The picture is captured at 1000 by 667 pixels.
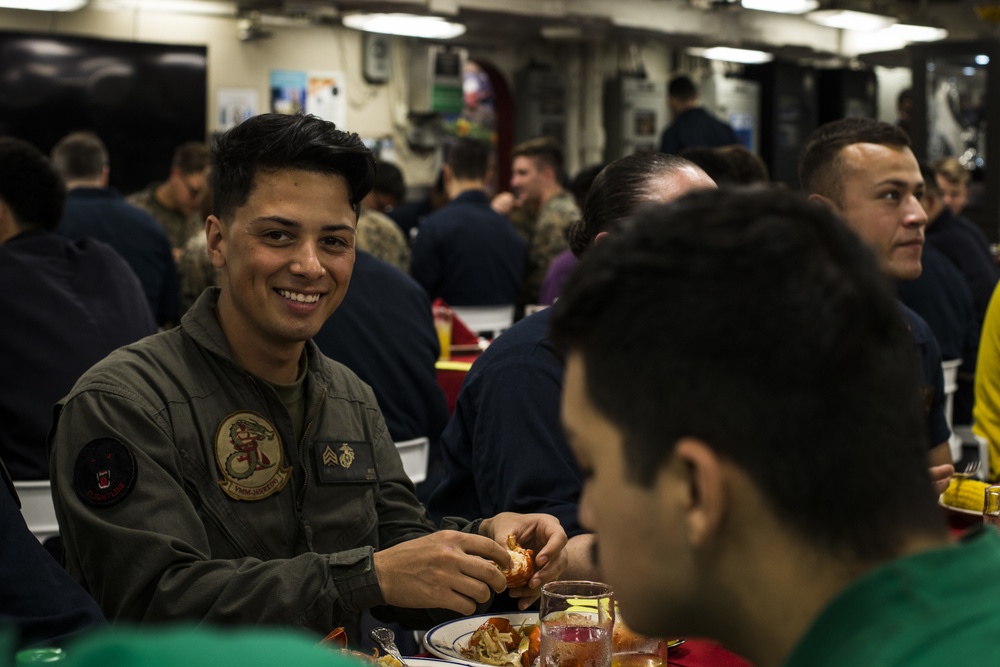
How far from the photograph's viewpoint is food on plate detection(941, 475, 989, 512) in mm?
2779

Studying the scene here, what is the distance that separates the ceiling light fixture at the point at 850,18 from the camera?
534 inches

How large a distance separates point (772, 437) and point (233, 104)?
11.2 metres

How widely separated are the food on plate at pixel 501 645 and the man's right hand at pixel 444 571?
0.16 ft

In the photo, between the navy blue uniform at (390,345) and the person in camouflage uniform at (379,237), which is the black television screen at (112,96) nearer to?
the person in camouflage uniform at (379,237)

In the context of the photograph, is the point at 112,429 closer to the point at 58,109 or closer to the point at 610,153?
the point at 58,109

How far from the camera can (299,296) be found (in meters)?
2.30

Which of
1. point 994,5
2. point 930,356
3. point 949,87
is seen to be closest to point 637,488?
point 930,356

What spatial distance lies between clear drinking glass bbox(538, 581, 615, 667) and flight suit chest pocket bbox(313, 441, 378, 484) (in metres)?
0.65

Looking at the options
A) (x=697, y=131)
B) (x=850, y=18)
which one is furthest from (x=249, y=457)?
(x=850, y=18)

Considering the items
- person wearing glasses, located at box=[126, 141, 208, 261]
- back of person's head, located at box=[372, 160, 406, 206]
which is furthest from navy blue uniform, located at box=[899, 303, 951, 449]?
back of person's head, located at box=[372, 160, 406, 206]

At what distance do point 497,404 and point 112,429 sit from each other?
2.42ft

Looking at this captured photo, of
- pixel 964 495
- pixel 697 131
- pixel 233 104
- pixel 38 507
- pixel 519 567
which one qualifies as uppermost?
pixel 233 104

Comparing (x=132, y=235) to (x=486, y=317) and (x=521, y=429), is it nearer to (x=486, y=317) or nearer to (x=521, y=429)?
(x=486, y=317)

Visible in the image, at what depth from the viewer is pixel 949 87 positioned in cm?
988
